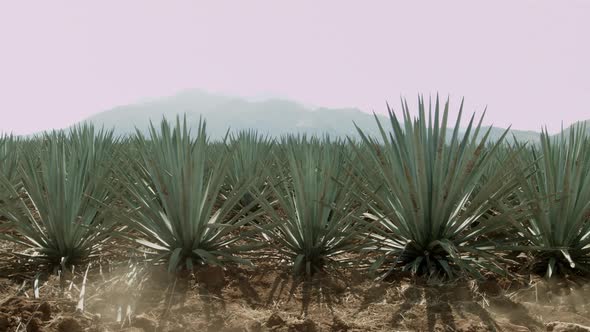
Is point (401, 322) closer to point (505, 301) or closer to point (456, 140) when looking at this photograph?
point (505, 301)

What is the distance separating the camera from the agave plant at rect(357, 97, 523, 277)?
2.60m

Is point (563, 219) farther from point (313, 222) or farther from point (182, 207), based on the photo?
point (182, 207)

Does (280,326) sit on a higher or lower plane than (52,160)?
lower

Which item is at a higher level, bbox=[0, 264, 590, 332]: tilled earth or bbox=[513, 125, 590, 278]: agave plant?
bbox=[513, 125, 590, 278]: agave plant

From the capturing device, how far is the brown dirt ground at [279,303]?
2039 mm

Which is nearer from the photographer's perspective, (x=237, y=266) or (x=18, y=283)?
(x=18, y=283)

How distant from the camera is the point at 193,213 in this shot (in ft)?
8.71

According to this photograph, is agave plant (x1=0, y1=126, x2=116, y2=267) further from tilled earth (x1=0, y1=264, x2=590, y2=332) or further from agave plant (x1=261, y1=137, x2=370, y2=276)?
agave plant (x1=261, y1=137, x2=370, y2=276)

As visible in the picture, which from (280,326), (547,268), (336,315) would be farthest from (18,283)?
(547,268)

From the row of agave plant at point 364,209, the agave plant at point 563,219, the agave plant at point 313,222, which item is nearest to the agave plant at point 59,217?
the row of agave plant at point 364,209

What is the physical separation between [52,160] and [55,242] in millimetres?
473

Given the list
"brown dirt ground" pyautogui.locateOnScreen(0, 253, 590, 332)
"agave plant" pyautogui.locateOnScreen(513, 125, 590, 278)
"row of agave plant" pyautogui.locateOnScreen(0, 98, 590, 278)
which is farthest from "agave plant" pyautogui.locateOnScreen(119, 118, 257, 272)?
"agave plant" pyautogui.locateOnScreen(513, 125, 590, 278)

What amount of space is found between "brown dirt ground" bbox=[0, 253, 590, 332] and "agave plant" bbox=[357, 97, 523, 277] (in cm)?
18

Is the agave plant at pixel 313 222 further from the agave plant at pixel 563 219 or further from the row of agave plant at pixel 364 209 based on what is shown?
the agave plant at pixel 563 219
